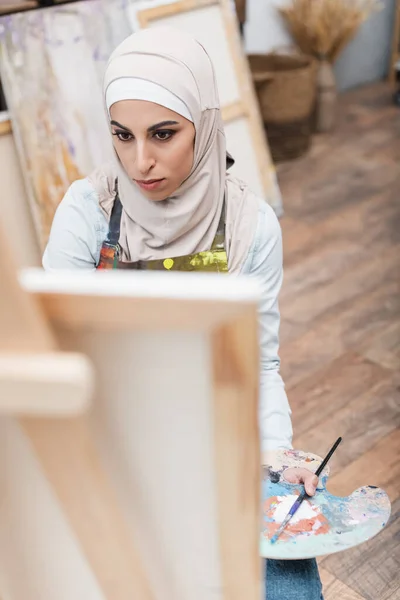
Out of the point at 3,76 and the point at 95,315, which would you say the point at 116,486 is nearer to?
the point at 95,315

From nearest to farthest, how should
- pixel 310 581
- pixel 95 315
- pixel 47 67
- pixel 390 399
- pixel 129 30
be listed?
1. pixel 95 315
2. pixel 310 581
3. pixel 390 399
4. pixel 47 67
5. pixel 129 30

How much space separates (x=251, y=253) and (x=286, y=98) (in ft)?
8.32

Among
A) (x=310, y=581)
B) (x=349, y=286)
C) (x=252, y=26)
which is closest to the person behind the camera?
(x=310, y=581)

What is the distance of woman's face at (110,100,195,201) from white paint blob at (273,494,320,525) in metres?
0.52

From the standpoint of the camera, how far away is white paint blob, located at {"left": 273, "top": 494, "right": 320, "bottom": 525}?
82cm

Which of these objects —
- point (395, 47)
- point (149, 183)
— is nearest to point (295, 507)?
point (149, 183)

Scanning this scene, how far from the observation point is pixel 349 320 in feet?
8.30

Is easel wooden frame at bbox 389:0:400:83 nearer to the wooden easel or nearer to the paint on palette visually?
the paint on palette

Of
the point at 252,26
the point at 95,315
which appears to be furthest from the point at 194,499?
the point at 252,26

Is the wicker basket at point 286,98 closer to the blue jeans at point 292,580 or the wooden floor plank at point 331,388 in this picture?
the wooden floor plank at point 331,388

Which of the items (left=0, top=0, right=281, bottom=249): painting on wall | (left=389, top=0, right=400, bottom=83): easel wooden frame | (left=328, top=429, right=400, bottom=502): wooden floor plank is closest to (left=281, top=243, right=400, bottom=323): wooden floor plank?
(left=328, top=429, right=400, bottom=502): wooden floor plank

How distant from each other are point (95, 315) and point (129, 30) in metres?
2.25

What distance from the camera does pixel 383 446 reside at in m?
1.98

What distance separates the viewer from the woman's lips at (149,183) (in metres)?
1.11
